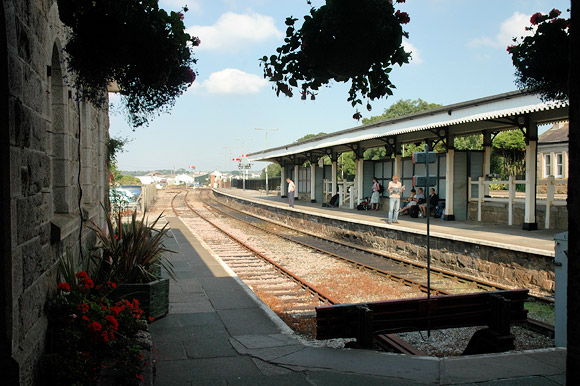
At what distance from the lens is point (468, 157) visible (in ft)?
53.8

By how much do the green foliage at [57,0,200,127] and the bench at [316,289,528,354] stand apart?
2656 millimetres

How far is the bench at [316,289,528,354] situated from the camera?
5039 millimetres

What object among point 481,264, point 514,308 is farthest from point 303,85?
point 481,264

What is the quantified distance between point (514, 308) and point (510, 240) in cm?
587

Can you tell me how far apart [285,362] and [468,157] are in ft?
44.7

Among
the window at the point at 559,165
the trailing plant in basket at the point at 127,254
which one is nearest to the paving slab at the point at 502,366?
the trailing plant in basket at the point at 127,254

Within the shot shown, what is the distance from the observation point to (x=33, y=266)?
3230 mm

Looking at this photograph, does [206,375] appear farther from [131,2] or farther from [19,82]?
[131,2]

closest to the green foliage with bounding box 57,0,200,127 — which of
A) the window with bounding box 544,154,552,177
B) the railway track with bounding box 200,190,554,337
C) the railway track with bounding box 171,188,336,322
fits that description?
the railway track with bounding box 171,188,336,322

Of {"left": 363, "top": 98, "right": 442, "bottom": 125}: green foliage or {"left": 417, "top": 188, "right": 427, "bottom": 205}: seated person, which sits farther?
{"left": 363, "top": 98, "right": 442, "bottom": 125}: green foliage

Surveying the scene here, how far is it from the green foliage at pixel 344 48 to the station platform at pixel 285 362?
2366 mm

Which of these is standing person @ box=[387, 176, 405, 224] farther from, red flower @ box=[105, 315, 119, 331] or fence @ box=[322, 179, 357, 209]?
red flower @ box=[105, 315, 119, 331]

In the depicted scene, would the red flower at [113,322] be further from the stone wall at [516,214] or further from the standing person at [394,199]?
the standing person at [394,199]

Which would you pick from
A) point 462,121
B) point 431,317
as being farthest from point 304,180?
point 431,317
